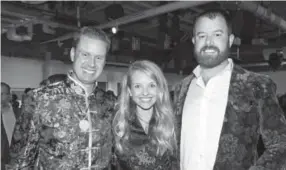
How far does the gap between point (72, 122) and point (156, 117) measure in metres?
0.60

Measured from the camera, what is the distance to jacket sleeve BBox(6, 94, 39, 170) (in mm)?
1727

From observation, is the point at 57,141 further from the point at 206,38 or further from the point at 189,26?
the point at 189,26

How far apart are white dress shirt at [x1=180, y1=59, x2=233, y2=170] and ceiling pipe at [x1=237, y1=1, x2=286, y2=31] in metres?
2.38

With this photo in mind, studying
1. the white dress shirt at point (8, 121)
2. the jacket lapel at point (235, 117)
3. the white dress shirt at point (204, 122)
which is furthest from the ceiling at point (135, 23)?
Result: the jacket lapel at point (235, 117)

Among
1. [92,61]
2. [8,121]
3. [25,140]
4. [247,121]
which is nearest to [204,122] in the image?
[247,121]

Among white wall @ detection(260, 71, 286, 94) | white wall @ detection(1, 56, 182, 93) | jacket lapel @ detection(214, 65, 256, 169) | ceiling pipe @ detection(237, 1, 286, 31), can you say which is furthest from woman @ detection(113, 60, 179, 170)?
white wall @ detection(260, 71, 286, 94)

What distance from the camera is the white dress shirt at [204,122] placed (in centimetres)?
179

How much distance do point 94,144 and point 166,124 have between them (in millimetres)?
524

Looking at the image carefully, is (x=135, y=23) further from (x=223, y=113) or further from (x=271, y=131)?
(x=271, y=131)

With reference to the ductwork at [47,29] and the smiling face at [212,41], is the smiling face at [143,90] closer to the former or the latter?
the smiling face at [212,41]

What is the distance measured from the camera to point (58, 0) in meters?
4.20

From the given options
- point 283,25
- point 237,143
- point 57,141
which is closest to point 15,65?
point 283,25

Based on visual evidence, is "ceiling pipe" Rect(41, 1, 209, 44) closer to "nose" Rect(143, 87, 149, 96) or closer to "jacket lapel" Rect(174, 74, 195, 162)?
"jacket lapel" Rect(174, 74, 195, 162)

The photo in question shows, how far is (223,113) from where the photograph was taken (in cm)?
179
